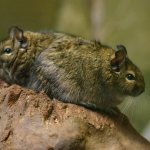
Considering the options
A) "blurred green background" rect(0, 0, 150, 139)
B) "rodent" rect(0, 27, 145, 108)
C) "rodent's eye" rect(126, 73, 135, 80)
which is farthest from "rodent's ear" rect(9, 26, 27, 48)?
"blurred green background" rect(0, 0, 150, 139)

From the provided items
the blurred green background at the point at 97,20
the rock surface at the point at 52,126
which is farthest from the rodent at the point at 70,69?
the blurred green background at the point at 97,20

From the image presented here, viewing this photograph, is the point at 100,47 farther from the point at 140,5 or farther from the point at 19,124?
the point at 140,5

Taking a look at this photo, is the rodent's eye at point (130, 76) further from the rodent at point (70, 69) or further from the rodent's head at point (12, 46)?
the rodent's head at point (12, 46)

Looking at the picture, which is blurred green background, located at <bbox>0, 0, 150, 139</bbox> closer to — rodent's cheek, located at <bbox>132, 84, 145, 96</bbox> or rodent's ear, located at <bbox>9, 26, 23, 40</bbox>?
rodent's cheek, located at <bbox>132, 84, 145, 96</bbox>

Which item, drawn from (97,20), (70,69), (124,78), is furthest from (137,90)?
(97,20)

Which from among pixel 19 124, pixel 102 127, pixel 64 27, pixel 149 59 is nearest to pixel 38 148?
pixel 19 124

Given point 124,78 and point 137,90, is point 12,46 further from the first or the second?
point 137,90
